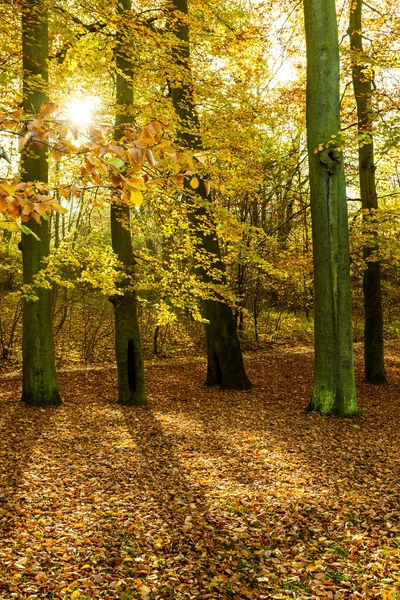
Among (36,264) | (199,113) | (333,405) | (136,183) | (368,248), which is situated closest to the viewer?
(136,183)

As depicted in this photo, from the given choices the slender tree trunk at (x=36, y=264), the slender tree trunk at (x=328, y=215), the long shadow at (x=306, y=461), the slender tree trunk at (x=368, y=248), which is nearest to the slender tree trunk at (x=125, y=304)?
the long shadow at (x=306, y=461)

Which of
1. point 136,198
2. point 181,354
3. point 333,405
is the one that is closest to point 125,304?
point 333,405

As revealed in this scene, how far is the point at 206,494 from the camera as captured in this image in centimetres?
509

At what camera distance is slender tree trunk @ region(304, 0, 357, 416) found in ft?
25.6

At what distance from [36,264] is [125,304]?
187 cm

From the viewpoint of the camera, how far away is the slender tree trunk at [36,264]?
8695 millimetres

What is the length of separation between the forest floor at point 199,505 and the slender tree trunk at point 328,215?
838 mm

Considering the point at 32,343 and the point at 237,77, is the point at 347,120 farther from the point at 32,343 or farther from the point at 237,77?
the point at 32,343

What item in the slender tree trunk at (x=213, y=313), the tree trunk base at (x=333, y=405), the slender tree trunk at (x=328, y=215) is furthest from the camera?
the slender tree trunk at (x=213, y=313)

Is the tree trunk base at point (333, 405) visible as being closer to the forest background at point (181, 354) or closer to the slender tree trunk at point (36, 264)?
the forest background at point (181, 354)

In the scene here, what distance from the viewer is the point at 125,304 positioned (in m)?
9.59

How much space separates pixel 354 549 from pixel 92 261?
6.36m

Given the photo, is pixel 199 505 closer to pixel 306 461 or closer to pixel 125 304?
pixel 306 461

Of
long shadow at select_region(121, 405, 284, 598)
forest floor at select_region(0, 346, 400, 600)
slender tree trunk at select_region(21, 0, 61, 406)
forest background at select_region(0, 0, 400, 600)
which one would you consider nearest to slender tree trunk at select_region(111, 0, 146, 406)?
forest background at select_region(0, 0, 400, 600)
